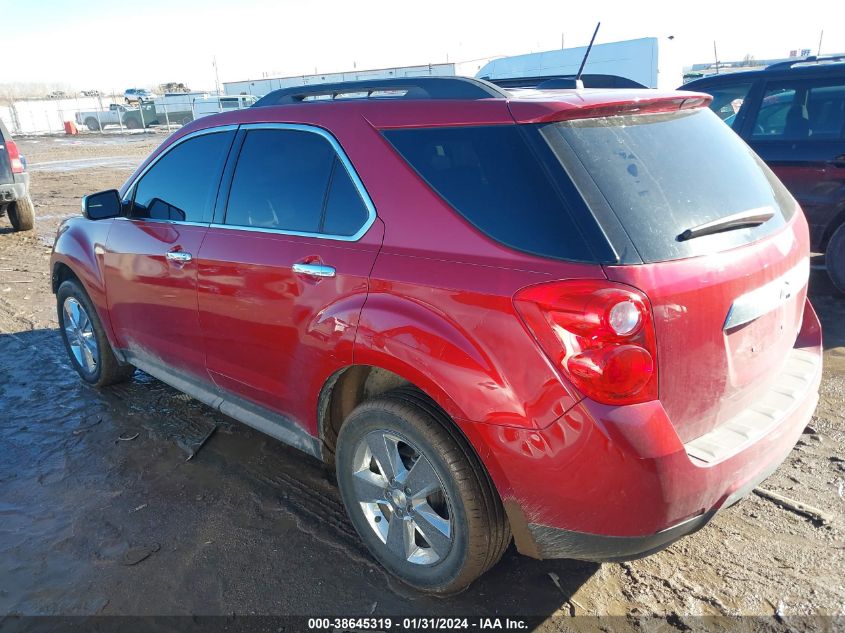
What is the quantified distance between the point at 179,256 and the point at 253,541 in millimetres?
1487

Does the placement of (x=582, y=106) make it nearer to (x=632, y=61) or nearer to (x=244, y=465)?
(x=244, y=465)

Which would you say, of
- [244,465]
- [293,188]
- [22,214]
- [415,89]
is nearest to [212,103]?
[22,214]

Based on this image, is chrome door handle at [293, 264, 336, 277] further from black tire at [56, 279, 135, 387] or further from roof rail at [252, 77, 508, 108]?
black tire at [56, 279, 135, 387]

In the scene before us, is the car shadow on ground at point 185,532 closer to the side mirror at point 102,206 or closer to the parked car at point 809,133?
the side mirror at point 102,206

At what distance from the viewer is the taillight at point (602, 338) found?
1.95 m

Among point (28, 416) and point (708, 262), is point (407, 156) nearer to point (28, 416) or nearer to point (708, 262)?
point (708, 262)

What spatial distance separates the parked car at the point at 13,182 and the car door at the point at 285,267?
8627 mm

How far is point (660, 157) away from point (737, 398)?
0.89m

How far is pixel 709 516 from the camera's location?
2.17 meters

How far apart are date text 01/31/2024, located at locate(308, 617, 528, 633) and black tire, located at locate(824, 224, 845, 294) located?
4.80m

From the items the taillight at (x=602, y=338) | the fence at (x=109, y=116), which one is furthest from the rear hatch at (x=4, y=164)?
the fence at (x=109, y=116)

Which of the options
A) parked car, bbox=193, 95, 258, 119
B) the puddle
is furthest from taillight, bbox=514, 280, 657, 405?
parked car, bbox=193, 95, 258, 119

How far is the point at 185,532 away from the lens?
3.07 m

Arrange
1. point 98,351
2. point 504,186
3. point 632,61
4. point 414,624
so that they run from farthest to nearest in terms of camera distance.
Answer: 1. point 632,61
2. point 98,351
3. point 414,624
4. point 504,186
